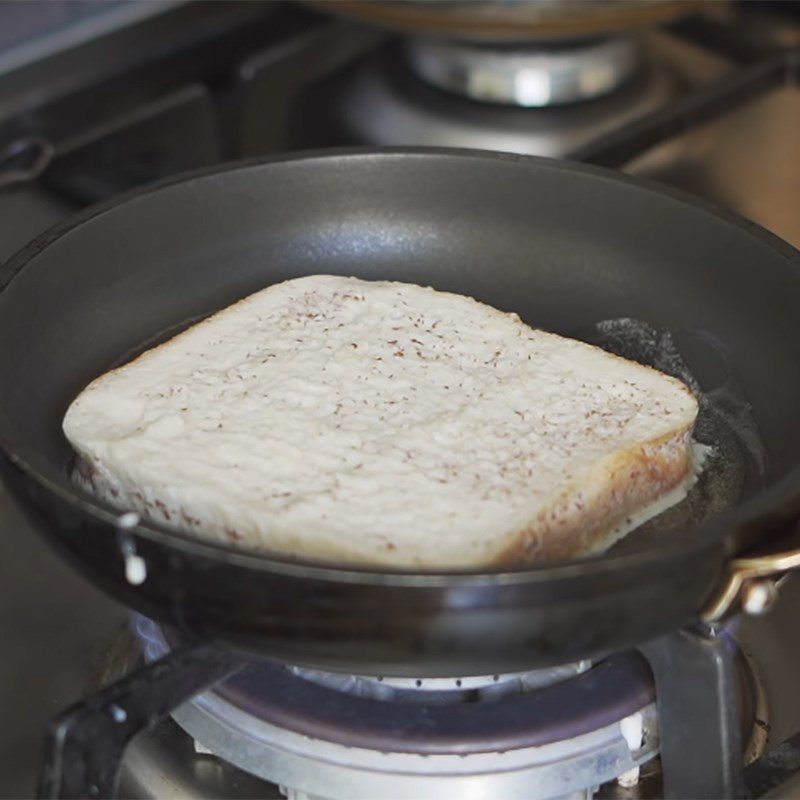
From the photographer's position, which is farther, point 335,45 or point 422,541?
point 335,45

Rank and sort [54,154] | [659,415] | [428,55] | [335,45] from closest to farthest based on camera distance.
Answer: [659,415] → [54,154] → [428,55] → [335,45]

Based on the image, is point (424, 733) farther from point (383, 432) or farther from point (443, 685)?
point (383, 432)

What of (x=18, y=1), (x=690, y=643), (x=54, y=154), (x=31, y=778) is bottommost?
(x=31, y=778)

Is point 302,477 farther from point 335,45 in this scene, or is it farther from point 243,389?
point 335,45

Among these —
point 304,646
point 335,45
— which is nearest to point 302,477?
point 304,646

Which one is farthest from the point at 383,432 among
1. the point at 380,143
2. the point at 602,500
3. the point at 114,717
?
the point at 380,143

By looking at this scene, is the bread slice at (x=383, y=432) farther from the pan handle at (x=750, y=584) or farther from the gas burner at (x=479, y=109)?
the gas burner at (x=479, y=109)
